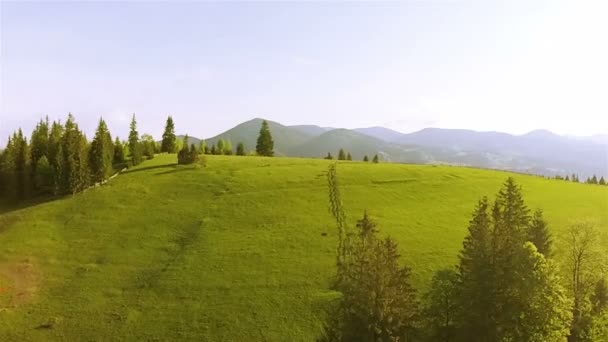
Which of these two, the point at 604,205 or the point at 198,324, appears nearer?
the point at 198,324

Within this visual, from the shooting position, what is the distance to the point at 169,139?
511 feet

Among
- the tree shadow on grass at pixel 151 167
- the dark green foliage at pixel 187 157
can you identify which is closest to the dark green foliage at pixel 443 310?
the dark green foliage at pixel 187 157

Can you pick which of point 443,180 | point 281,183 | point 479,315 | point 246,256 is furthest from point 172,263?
point 443,180

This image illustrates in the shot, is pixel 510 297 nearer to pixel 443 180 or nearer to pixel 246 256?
pixel 246 256

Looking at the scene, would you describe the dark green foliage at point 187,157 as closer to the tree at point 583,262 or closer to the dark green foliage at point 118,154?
the dark green foliage at point 118,154

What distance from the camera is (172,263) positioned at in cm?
7681

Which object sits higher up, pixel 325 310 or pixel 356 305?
pixel 356 305

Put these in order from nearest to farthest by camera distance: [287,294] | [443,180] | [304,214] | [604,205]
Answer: [287,294] → [304,214] → [604,205] → [443,180]

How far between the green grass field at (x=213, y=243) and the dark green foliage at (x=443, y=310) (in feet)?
40.7

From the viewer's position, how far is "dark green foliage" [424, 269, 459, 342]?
53.2 metres

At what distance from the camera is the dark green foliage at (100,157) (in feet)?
356

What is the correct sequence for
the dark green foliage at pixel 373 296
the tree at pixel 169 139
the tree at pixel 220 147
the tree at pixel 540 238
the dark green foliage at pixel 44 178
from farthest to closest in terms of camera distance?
the tree at pixel 220 147, the tree at pixel 169 139, the dark green foliage at pixel 44 178, the tree at pixel 540 238, the dark green foliage at pixel 373 296

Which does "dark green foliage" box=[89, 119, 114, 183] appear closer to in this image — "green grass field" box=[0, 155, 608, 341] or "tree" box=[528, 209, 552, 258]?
"green grass field" box=[0, 155, 608, 341]

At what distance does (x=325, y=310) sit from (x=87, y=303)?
31.0 m
